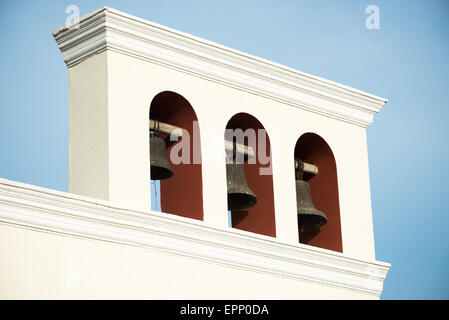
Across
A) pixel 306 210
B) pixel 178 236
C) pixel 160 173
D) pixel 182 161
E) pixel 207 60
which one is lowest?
pixel 178 236

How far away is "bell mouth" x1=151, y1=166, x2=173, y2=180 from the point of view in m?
16.2

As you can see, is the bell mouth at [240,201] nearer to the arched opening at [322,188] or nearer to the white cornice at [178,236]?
the white cornice at [178,236]

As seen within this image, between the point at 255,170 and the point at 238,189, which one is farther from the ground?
the point at 255,170

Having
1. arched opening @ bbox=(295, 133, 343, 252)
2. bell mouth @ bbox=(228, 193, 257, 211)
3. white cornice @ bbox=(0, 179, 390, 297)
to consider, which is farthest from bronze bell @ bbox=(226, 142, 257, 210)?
arched opening @ bbox=(295, 133, 343, 252)

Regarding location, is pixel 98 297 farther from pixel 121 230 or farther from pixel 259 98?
pixel 259 98

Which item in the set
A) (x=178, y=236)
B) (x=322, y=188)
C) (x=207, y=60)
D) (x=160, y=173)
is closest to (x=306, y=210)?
(x=322, y=188)

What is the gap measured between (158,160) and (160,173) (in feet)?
0.79

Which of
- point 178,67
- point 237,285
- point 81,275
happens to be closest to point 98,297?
point 81,275

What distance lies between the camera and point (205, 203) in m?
16.2

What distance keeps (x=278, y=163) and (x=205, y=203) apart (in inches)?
46.1

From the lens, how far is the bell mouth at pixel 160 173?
53.3 ft

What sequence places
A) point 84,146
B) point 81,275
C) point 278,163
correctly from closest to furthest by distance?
point 81,275
point 84,146
point 278,163

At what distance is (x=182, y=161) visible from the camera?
16500 mm

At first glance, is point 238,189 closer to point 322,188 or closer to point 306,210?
point 306,210
